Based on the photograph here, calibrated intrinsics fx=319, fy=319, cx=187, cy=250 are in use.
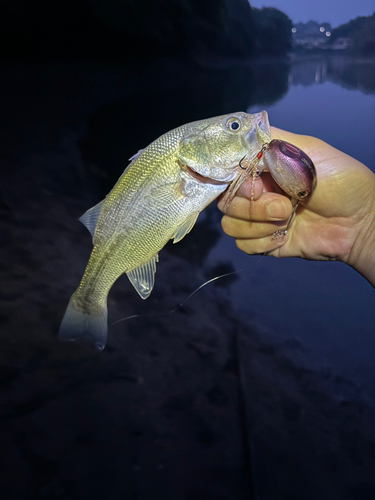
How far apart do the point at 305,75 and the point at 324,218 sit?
224 cm

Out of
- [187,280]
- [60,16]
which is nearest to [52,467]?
[187,280]

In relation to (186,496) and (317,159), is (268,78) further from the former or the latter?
(186,496)

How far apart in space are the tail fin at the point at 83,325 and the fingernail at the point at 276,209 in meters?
0.58

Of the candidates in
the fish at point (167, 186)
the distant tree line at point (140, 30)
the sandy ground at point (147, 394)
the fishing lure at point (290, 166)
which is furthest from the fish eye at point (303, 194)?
the distant tree line at point (140, 30)

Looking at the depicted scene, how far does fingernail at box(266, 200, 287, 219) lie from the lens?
976mm

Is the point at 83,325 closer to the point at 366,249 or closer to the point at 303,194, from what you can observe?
the point at 303,194

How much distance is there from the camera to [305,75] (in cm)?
287

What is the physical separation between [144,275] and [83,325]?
0.78 feet

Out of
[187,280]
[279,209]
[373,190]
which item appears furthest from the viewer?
[187,280]

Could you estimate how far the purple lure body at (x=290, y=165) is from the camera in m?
0.74

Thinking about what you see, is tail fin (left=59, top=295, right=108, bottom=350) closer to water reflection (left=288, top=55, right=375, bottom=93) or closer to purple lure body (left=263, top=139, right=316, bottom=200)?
purple lure body (left=263, top=139, right=316, bottom=200)

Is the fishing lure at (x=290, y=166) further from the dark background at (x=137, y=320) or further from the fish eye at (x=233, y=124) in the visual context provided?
the dark background at (x=137, y=320)

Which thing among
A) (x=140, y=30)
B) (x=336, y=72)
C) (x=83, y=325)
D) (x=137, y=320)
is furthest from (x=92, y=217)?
(x=336, y=72)

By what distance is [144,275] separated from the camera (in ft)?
2.94
